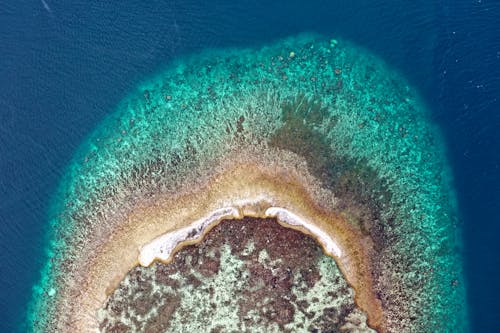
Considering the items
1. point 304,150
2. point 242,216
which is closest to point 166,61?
point 304,150

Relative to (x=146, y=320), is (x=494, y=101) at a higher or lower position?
higher

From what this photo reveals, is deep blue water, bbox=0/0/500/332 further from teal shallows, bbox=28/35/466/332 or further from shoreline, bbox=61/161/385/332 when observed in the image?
shoreline, bbox=61/161/385/332

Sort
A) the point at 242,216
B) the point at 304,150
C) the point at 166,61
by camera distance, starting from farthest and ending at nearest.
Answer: the point at 166,61 → the point at 304,150 → the point at 242,216

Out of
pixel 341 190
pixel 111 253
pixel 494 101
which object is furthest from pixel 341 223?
pixel 111 253

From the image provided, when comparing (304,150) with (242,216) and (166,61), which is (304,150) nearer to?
(242,216)

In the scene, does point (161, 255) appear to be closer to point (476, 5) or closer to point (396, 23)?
point (396, 23)
